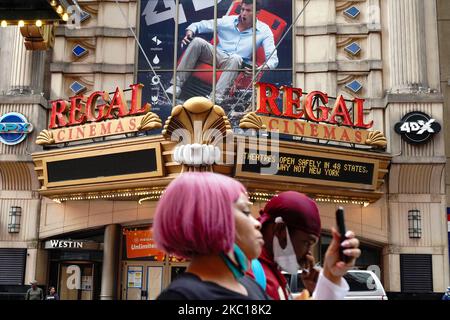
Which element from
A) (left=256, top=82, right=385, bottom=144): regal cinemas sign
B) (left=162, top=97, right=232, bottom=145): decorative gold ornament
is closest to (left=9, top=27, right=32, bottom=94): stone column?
(left=162, top=97, right=232, bottom=145): decorative gold ornament

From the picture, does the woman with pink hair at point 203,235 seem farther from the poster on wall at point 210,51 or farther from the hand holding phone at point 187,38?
the hand holding phone at point 187,38

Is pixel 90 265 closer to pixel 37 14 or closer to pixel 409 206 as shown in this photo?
pixel 409 206

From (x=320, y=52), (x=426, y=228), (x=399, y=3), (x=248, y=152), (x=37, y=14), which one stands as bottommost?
(x=426, y=228)

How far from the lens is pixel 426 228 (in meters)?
17.7

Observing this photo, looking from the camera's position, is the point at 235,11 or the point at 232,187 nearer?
the point at 232,187

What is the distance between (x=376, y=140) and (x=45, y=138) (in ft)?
30.2

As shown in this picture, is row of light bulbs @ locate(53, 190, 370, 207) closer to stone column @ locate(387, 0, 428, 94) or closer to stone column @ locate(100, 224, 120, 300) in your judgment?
stone column @ locate(100, 224, 120, 300)

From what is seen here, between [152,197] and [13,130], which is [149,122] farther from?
[13,130]

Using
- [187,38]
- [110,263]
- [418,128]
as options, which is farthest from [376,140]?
[110,263]

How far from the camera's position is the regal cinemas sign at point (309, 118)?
52.4 ft

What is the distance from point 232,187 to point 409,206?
651 inches
